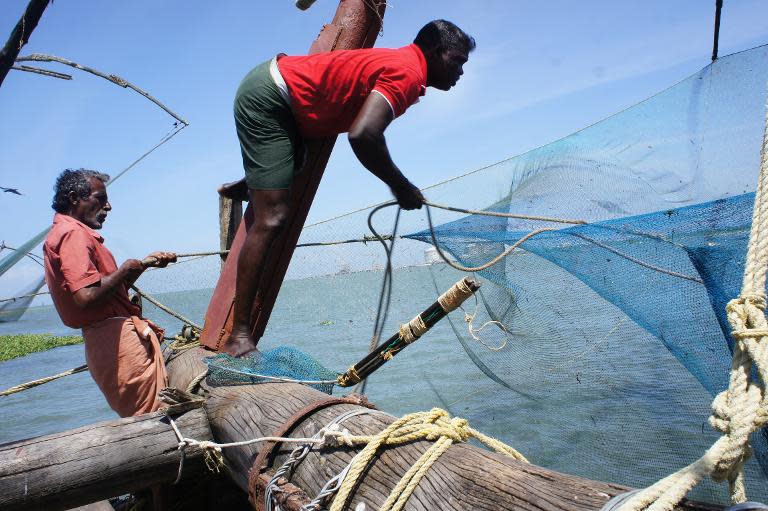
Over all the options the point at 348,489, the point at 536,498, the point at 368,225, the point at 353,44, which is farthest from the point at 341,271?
the point at 536,498

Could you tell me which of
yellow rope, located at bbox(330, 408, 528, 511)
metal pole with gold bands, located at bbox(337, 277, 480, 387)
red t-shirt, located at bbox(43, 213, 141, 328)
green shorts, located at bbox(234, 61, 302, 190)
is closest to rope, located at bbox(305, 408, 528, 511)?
yellow rope, located at bbox(330, 408, 528, 511)

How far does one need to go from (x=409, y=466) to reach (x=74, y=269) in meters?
2.23

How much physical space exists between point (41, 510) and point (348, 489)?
1.39 m

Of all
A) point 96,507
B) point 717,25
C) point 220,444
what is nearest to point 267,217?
point 220,444

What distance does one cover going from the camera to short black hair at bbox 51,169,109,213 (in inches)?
131

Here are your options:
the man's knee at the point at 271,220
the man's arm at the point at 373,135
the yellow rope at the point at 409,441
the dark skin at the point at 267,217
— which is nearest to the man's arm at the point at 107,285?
the dark skin at the point at 267,217

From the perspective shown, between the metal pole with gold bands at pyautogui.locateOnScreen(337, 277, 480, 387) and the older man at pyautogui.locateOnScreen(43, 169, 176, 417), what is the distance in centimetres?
113

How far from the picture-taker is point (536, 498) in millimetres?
1209

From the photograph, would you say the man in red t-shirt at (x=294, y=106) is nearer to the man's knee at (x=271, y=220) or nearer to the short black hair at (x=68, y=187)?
the man's knee at (x=271, y=220)

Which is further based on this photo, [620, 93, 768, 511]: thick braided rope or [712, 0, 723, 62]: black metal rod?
[712, 0, 723, 62]: black metal rod

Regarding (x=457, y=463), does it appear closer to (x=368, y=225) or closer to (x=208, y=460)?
(x=208, y=460)

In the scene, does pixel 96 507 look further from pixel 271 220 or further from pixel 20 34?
pixel 20 34

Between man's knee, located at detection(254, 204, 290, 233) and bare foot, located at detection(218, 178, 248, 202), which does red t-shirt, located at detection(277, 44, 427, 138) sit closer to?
man's knee, located at detection(254, 204, 290, 233)

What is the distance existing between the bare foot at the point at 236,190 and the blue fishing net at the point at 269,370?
5.48ft
